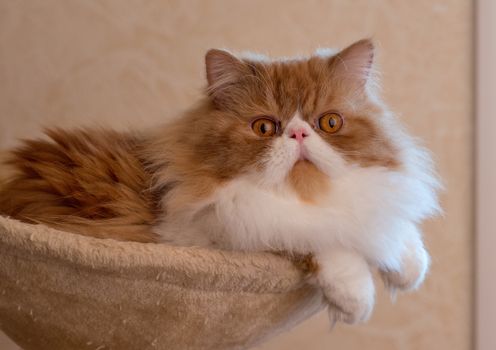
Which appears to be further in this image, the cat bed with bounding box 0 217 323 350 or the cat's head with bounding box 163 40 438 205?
the cat's head with bounding box 163 40 438 205

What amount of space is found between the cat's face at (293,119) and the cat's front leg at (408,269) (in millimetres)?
154

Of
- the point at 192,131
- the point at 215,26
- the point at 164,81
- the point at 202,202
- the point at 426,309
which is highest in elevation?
the point at 215,26

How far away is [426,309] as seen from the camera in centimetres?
188

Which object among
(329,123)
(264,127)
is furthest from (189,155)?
(329,123)

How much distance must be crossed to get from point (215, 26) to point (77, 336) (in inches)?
48.3

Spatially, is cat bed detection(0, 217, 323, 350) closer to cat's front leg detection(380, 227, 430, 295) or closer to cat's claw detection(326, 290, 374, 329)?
cat's claw detection(326, 290, 374, 329)

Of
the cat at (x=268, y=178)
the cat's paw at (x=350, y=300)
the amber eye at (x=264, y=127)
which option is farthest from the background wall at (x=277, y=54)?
the cat's paw at (x=350, y=300)

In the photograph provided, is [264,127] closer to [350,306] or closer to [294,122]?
[294,122]

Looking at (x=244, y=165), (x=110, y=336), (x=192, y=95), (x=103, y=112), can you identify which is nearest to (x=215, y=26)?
(x=192, y=95)

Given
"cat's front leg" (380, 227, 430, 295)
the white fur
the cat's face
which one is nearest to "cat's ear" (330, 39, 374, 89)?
the cat's face

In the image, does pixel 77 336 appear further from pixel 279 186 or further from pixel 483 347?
pixel 483 347

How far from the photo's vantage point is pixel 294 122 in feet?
3.27

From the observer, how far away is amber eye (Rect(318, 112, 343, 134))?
1.03 m

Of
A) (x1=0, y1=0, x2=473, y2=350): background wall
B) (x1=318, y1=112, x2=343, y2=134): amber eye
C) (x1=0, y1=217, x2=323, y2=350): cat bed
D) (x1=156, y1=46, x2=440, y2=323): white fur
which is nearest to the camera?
(x1=0, y1=217, x2=323, y2=350): cat bed
